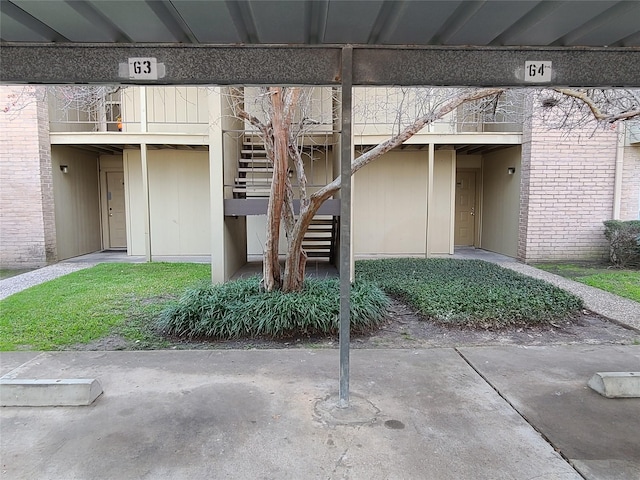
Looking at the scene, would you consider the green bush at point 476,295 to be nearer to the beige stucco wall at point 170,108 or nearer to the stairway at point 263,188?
the stairway at point 263,188

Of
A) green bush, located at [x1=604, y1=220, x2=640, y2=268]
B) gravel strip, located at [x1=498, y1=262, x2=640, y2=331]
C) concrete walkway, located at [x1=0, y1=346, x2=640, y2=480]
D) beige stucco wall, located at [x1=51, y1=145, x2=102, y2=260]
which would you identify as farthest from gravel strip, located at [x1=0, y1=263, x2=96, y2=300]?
green bush, located at [x1=604, y1=220, x2=640, y2=268]

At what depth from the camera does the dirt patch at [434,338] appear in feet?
16.2

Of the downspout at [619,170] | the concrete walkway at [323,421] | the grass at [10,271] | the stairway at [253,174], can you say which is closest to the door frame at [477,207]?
the downspout at [619,170]

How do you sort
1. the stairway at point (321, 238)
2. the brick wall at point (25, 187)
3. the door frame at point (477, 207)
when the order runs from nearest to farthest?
the brick wall at point (25, 187) → the stairway at point (321, 238) → the door frame at point (477, 207)

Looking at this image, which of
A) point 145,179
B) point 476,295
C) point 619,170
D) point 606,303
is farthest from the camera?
point 145,179

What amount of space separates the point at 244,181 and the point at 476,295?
4969 mm

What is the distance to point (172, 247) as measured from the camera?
37.6ft

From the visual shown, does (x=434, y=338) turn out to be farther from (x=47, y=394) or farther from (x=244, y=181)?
(x=244, y=181)

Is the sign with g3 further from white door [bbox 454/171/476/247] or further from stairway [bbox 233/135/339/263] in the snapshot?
white door [bbox 454/171/476/247]

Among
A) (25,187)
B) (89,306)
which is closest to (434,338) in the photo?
(89,306)

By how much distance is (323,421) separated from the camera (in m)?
3.11

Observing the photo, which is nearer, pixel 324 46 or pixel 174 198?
pixel 324 46

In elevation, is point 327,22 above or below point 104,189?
above

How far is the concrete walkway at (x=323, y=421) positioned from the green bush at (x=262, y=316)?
2.36ft
